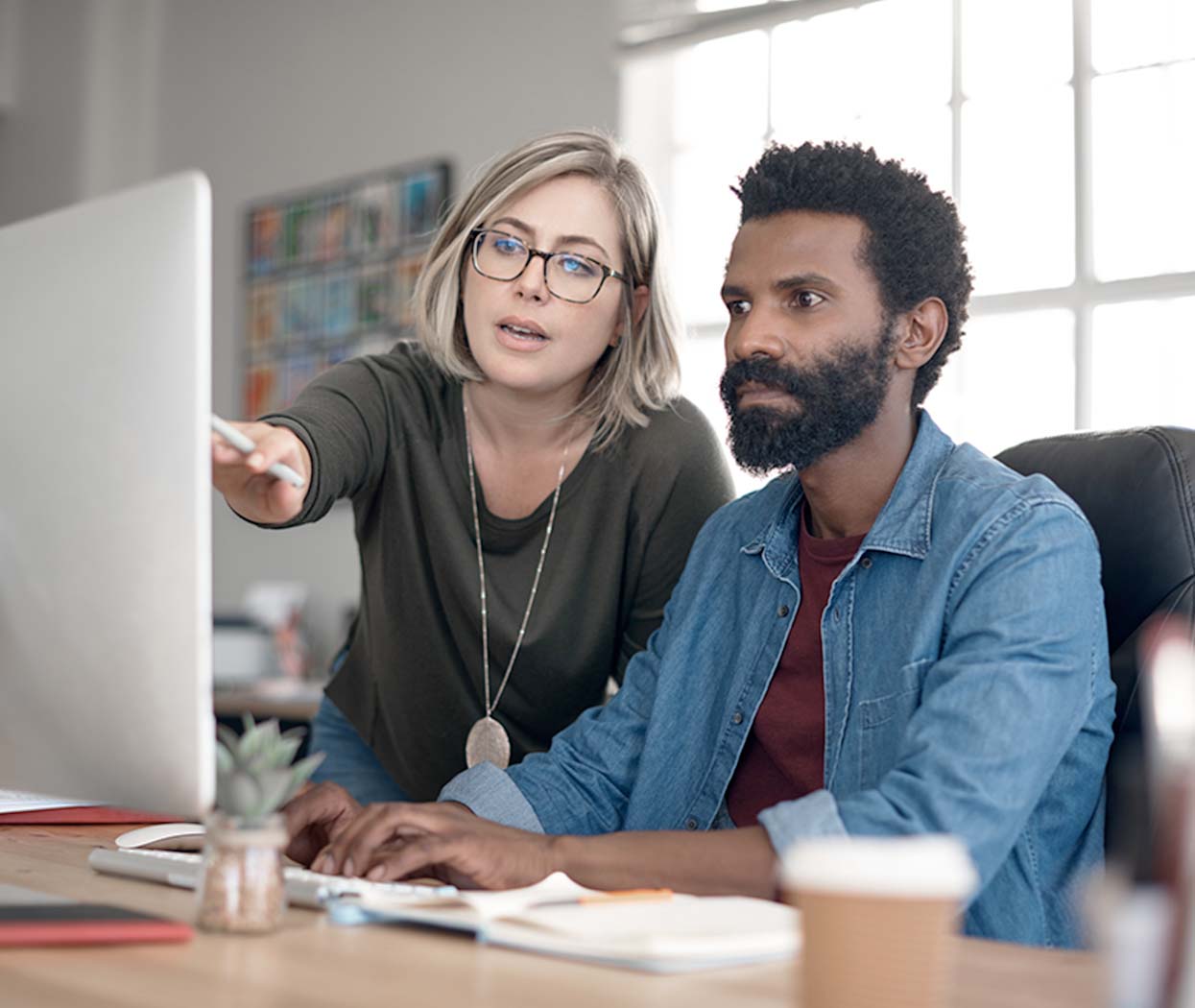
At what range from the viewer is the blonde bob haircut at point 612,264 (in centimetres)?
185

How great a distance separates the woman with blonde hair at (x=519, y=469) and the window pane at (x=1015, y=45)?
2213 millimetres

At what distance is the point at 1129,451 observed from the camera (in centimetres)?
146

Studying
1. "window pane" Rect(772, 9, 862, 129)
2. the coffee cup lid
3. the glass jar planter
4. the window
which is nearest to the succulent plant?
the glass jar planter

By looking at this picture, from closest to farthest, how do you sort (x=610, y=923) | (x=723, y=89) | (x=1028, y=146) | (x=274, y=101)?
1. (x=610, y=923)
2. (x=1028, y=146)
3. (x=723, y=89)
4. (x=274, y=101)

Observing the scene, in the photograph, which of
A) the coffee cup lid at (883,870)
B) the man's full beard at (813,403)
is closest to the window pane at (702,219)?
the man's full beard at (813,403)

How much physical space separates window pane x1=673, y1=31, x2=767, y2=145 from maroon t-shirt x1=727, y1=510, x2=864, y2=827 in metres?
3.01

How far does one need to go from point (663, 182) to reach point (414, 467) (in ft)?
9.23

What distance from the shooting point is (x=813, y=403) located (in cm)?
149

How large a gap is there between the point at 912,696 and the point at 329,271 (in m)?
4.11

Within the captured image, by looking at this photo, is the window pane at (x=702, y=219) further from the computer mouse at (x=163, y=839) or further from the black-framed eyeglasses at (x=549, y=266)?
the computer mouse at (x=163, y=839)

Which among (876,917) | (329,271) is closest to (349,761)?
(876,917)

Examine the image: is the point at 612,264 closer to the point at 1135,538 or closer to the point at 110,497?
the point at 1135,538

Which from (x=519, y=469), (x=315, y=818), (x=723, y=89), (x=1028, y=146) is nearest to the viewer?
(x=315, y=818)

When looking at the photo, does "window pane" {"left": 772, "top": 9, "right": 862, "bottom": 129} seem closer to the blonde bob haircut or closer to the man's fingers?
the blonde bob haircut
